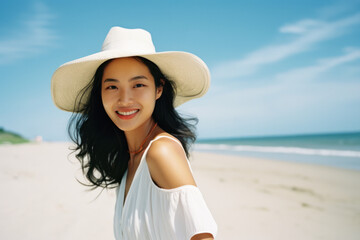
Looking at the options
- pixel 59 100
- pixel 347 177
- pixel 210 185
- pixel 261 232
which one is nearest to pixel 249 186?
pixel 210 185

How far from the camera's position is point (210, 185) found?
655 cm

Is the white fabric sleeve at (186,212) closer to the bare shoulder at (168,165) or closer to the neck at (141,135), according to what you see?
the bare shoulder at (168,165)

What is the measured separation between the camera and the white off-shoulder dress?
4.04ft

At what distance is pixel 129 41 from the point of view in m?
1.83

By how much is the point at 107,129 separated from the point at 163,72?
2.42ft

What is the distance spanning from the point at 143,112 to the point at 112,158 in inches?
32.3

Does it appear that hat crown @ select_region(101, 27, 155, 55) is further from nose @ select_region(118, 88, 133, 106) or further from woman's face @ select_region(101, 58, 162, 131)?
nose @ select_region(118, 88, 133, 106)

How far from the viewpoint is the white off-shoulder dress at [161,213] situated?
4.04 ft

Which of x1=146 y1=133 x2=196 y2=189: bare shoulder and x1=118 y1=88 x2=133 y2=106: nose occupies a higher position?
x1=118 y1=88 x2=133 y2=106: nose

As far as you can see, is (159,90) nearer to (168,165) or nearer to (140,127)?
(140,127)

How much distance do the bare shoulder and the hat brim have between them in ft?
1.92

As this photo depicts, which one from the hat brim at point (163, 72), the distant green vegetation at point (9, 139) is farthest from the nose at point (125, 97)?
the distant green vegetation at point (9, 139)

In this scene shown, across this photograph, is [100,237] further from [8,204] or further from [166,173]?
[166,173]

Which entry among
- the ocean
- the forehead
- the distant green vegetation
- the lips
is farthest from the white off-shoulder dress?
the distant green vegetation
